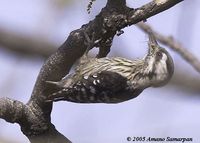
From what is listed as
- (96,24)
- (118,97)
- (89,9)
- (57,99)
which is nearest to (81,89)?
(118,97)

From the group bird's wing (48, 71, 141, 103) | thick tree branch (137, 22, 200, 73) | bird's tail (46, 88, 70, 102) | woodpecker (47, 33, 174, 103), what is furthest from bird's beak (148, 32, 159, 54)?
bird's tail (46, 88, 70, 102)

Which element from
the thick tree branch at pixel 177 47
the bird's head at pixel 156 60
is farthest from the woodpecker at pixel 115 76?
the thick tree branch at pixel 177 47

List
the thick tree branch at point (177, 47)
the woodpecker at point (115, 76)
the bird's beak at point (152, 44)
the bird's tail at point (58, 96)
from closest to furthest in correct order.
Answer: the thick tree branch at point (177, 47) < the bird's tail at point (58, 96) < the woodpecker at point (115, 76) < the bird's beak at point (152, 44)

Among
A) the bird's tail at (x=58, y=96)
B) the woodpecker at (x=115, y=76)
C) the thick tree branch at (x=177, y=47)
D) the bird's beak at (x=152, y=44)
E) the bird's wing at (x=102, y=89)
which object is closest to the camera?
the thick tree branch at (x=177, y=47)

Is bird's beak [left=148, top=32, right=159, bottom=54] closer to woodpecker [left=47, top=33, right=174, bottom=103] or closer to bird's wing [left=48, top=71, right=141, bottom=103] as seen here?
woodpecker [left=47, top=33, right=174, bottom=103]

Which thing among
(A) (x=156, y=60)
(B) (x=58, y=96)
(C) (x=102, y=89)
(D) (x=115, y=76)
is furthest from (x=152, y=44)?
(B) (x=58, y=96)

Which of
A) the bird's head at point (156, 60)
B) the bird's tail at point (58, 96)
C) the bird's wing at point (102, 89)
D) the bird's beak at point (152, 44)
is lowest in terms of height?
the bird's tail at point (58, 96)

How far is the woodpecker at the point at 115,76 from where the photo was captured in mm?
4688

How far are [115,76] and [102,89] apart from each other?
30 cm

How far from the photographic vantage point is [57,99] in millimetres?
3910

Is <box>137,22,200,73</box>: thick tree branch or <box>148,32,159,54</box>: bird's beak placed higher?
<box>148,32,159,54</box>: bird's beak

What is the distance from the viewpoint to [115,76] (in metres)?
5.08

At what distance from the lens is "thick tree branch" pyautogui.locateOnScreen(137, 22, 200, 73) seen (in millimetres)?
3521

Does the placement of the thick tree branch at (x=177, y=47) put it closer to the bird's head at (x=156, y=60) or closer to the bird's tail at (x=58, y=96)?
the bird's head at (x=156, y=60)
